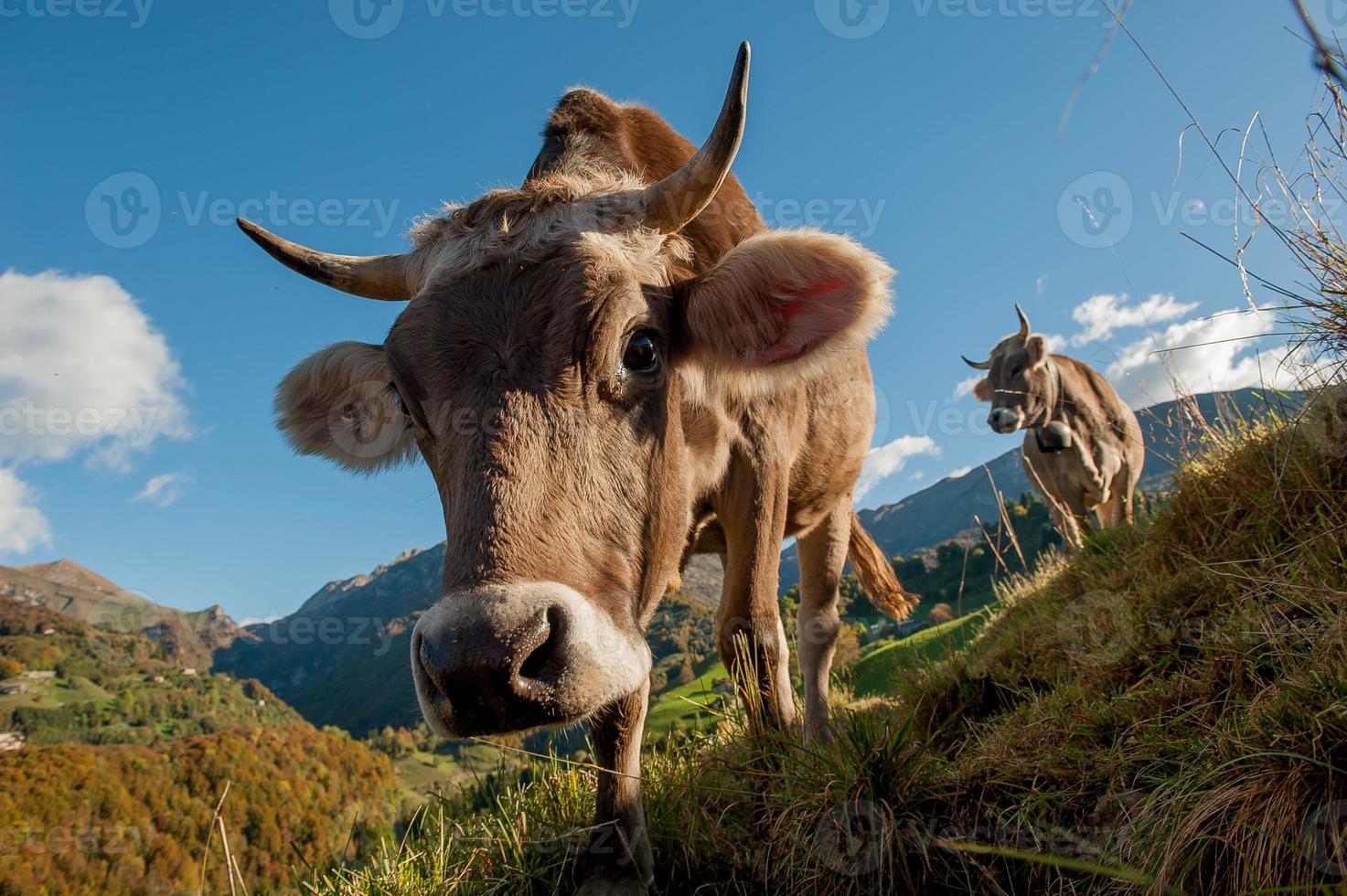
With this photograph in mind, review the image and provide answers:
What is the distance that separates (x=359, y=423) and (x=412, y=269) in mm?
1101

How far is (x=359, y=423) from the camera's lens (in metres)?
4.31

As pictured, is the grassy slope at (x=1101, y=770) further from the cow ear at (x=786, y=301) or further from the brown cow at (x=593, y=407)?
the cow ear at (x=786, y=301)

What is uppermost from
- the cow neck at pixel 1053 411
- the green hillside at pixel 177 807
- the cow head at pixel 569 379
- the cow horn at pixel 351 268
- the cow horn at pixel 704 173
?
the cow horn at pixel 351 268

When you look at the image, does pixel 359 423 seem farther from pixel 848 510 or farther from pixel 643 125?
pixel 848 510

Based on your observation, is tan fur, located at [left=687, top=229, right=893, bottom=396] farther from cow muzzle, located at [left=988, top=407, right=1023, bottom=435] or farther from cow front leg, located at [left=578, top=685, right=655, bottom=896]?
cow muzzle, located at [left=988, top=407, right=1023, bottom=435]

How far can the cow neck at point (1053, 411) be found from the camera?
11273mm

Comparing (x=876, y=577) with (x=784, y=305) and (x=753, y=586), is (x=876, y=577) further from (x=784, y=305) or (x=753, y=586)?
(x=784, y=305)

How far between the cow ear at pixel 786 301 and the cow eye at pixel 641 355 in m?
0.32

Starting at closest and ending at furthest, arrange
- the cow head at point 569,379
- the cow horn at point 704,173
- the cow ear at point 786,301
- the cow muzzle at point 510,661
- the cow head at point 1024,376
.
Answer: the cow muzzle at point 510,661 → the cow head at point 569,379 → the cow horn at point 704,173 → the cow ear at point 786,301 → the cow head at point 1024,376

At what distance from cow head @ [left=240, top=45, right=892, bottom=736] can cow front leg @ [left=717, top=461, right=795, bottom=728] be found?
417 mm

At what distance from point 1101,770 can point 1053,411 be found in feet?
35.6

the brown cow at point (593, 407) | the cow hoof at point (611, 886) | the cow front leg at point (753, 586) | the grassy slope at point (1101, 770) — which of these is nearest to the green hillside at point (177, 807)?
the cow hoof at point (611, 886)

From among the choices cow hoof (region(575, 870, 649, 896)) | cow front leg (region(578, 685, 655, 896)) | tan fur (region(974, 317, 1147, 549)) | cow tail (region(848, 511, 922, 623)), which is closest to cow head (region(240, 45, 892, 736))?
cow front leg (region(578, 685, 655, 896))

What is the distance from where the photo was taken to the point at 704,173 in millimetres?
3180
